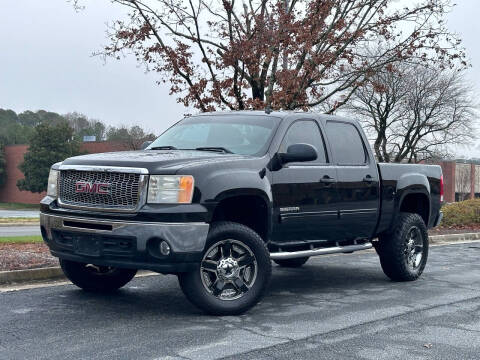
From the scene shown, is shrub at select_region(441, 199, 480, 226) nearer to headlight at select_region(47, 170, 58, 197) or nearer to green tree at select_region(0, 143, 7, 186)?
headlight at select_region(47, 170, 58, 197)

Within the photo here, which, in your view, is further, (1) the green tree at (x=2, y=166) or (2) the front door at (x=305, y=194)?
(1) the green tree at (x=2, y=166)

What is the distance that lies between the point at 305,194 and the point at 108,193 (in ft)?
7.37

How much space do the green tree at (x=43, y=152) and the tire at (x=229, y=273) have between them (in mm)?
61304

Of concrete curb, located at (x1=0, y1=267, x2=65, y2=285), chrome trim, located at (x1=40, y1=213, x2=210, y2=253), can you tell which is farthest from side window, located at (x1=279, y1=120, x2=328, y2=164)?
concrete curb, located at (x1=0, y1=267, x2=65, y2=285)

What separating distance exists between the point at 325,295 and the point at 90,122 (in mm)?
104393

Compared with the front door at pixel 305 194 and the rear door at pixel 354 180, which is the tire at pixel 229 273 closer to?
the front door at pixel 305 194

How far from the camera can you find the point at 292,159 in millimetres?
7312

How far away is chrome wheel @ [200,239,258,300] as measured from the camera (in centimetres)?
649

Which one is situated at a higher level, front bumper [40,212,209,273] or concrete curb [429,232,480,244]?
front bumper [40,212,209,273]

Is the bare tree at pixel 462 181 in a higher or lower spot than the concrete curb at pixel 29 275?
lower

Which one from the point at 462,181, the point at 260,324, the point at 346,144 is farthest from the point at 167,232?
the point at 462,181

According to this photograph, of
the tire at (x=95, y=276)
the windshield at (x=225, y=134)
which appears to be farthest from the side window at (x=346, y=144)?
the tire at (x=95, y=276)

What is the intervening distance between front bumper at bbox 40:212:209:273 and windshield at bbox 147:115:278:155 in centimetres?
142

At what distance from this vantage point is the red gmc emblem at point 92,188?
6402 millimetres
